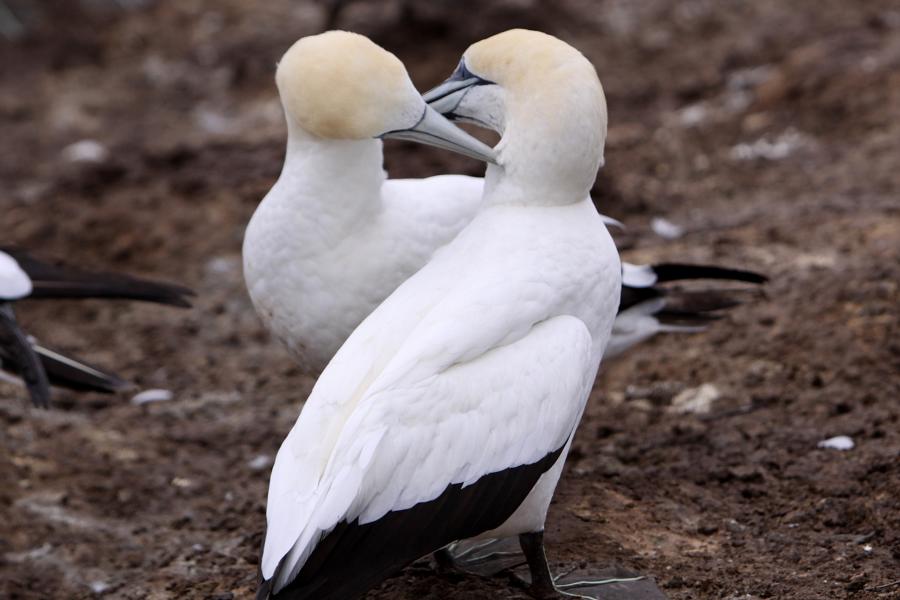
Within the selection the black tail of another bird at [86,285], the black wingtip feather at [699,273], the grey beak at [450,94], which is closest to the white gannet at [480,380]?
the grey beak at [450,94]

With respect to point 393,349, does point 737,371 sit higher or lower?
lower

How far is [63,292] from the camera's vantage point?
5098mm

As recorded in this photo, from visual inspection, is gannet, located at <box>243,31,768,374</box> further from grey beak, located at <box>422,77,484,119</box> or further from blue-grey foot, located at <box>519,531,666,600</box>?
blue-grey foot, located at <box>519,531,666,600</box>

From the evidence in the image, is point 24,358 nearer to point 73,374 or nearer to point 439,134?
point 73,374

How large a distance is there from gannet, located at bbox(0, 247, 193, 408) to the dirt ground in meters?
0.41

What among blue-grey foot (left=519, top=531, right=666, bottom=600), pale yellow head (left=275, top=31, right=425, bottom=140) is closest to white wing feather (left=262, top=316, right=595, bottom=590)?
blue-grey foot (left=519, top=531, right=666, bottom=600)

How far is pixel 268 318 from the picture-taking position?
4055 millimetres

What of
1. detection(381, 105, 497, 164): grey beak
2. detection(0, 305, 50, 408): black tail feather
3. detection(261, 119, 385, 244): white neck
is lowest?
detection(0, 305, 50, 408): black tail feather

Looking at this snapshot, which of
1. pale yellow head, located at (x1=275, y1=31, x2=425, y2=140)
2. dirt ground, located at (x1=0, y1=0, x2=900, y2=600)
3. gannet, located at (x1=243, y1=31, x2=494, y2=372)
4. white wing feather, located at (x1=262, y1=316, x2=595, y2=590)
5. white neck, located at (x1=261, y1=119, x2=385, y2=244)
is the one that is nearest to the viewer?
white wing feather, located at (x1=262, y1=316, x2=595, y2=590)

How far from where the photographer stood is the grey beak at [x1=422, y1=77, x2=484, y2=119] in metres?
Answer: 3.80

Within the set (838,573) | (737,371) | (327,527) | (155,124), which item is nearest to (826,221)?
(737,371)

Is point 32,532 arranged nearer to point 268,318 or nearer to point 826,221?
point 268,318

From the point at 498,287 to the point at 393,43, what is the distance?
19.8 feet

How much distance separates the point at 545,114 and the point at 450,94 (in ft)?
1.32
